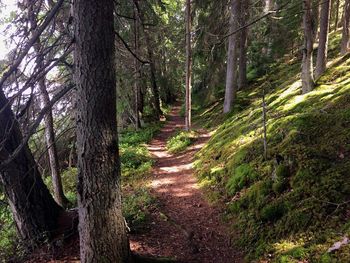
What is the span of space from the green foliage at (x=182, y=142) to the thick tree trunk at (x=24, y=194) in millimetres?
8600

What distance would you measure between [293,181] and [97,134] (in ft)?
12.9

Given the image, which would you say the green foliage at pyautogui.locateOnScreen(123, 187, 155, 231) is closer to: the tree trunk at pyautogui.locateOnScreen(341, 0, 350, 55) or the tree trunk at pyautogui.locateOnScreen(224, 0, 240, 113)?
the tree trunk at pyautogui.locateOnScreen(224, 0, 240, 113)

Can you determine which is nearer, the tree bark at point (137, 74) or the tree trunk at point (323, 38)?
the tree trunk at point (323, 38)

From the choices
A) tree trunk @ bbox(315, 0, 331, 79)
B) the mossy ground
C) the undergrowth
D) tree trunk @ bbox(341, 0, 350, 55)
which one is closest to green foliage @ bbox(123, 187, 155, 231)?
the undergrowth

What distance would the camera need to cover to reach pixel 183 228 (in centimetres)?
669

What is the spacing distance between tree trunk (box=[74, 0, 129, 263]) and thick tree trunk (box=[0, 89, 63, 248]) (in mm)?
1573

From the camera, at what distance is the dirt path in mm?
5723

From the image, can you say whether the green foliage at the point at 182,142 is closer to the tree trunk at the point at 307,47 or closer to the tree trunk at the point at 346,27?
the tree trunk at the point at 307,47

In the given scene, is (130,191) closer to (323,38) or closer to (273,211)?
(273,211)

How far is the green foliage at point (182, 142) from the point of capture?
45.7 ft

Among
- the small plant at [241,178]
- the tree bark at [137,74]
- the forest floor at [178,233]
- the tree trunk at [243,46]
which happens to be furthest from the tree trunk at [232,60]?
the small plant at [241,178]

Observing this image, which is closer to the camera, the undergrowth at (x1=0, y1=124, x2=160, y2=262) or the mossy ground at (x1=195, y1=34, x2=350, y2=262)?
the mossy ground at (x1=195, y1=34, x2=350, y2=262)

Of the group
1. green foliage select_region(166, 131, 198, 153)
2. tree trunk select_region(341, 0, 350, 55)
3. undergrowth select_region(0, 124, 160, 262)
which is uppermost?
tree trunk select_region(341, 0, 350, 55)

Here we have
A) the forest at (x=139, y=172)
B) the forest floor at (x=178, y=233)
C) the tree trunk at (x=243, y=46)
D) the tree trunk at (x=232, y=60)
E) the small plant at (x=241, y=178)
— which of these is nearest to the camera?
the forest at (x=139, y=172)
